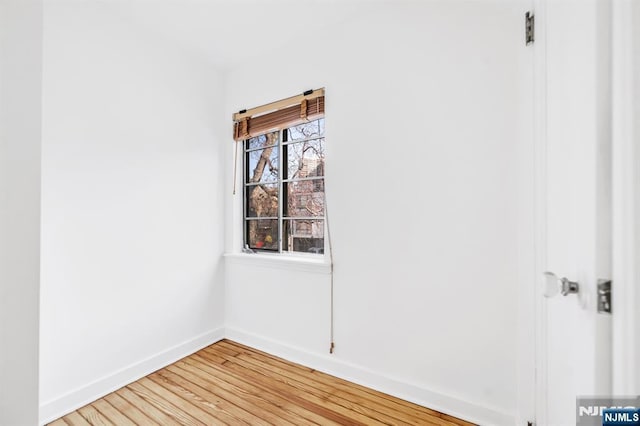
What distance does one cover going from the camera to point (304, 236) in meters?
2.31

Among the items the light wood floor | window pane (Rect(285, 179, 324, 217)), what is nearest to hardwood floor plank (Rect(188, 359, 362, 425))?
the light wood floor

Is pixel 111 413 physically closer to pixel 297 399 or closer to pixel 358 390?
pixel 297 399

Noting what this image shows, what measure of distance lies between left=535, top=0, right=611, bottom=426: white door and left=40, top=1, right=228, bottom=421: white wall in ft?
7.54

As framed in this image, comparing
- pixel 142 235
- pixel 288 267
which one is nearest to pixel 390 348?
pixel 288 267

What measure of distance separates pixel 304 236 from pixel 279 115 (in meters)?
1.04

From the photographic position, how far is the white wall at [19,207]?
0.64 meters

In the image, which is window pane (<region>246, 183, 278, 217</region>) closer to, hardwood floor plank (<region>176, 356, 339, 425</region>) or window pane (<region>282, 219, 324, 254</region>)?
window pane (<region>282, 219, 324, 254</region>)

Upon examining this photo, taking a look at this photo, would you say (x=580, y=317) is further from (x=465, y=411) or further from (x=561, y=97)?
(x=465, y=411)

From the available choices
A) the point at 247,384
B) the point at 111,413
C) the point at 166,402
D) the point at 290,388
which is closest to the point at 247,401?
the point at 247,384

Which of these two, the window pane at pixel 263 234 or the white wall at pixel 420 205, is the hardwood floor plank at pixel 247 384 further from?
the window pane at pixel 263 234

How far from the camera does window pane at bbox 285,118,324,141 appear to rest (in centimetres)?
221

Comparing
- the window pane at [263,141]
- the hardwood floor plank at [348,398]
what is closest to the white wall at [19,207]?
the hardwood floor plank at [348,398]

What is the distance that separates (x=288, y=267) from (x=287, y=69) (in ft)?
5.20

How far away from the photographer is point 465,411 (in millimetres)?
1500
